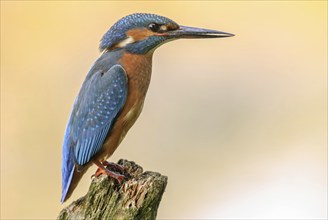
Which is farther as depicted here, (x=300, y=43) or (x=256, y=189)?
(x=300, y=43)

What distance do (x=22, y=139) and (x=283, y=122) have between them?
7.06 feet

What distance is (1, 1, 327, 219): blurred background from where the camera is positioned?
21.6 feet

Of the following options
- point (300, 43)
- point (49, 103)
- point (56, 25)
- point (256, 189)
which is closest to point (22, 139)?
point (49, 103)

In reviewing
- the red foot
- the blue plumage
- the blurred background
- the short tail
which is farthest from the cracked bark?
the blurred background

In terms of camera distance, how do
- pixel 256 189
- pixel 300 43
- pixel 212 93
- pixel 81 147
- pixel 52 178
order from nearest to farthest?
pixel 81 147
pixel 52 178
pixel 256 189
pixel 212 93
pixel 300 43

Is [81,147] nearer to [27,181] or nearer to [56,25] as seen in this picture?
[27,181]

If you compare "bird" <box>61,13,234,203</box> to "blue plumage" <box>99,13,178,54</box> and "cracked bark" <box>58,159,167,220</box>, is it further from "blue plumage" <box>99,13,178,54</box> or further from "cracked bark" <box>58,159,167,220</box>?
"cracked bark" <box>58,159,167,220</box>

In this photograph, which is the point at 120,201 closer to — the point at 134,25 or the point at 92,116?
the point at 92,116

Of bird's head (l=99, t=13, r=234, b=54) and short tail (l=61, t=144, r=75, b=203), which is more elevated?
bird's head (l=99, t=13, r=234, b=54)

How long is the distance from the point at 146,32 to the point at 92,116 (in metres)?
0.45

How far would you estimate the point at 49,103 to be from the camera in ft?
22.3

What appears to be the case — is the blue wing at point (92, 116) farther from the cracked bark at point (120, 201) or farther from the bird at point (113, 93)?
the cracked bark at point (120, 201)

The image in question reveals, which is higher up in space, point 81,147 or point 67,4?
point 67,4

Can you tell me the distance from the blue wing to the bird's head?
0.43 feet
